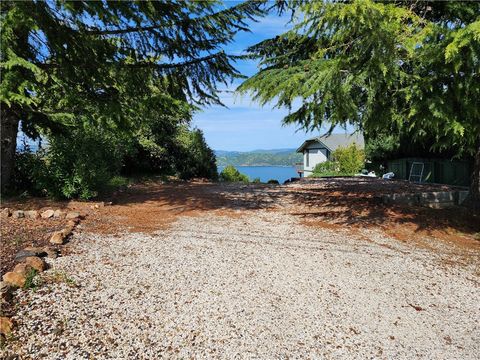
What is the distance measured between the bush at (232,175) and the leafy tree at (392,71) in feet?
46.1

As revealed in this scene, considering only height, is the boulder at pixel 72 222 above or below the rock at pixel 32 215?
below

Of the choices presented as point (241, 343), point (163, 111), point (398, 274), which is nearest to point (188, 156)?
point (163, 111)

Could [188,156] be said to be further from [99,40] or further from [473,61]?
[473,61]

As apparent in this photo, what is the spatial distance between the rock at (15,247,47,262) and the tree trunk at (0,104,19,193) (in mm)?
4005

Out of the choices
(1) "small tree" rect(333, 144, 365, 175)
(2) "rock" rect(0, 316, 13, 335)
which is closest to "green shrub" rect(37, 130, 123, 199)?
(2) "rock" rect(0, 316, 13, 335)

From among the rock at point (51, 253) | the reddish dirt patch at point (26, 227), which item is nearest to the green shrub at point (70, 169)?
the reddish dirt patch at point (26, 227)

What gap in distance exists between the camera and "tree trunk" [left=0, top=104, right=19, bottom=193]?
6.87m

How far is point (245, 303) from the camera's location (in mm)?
3314

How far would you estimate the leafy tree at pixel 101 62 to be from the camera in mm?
5430

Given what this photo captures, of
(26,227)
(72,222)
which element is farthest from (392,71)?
(26,227)

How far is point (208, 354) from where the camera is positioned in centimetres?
255

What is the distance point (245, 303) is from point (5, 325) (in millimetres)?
1938

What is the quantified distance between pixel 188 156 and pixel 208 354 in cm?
1356

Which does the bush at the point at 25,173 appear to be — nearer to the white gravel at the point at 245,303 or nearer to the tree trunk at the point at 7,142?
the tree trunk at the point at 7,142
